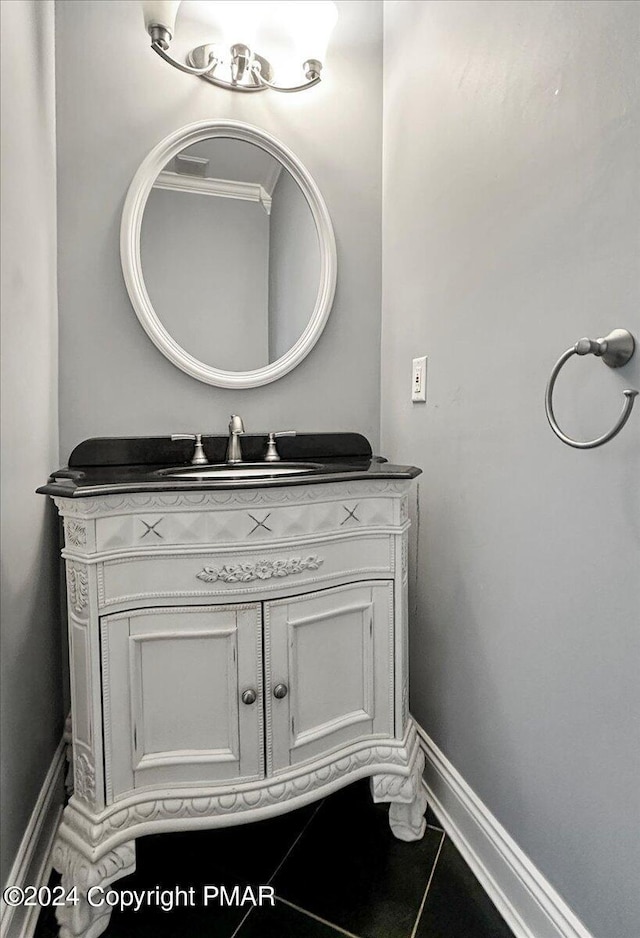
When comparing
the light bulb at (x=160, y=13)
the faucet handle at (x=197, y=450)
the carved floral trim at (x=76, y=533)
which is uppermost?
the light bulb at (x=160, y=13)

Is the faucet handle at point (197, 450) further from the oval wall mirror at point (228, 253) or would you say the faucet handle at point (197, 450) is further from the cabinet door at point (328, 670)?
the cabinet door at point (328, 670)

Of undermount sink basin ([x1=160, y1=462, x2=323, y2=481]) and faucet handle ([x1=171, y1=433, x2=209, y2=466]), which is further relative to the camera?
faucet handle ([x1=171, y1=433, x2=209, y2=466])

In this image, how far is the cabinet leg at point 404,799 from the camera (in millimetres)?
1104

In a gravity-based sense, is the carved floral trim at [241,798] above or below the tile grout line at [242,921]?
above

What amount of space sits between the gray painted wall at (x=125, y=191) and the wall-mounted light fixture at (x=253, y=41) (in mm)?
44

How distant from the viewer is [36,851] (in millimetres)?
1011

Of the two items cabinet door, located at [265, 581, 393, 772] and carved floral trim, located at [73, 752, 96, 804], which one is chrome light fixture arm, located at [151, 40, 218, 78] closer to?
cabinet door, located at [265, 581, 393, 772]

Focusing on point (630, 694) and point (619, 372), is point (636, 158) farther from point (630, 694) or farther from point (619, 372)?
point (630, 694)

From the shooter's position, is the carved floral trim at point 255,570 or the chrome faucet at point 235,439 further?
the chrome faucet at point 235,439

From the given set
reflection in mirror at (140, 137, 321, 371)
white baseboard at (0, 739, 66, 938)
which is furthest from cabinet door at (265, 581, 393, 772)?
reflection in mirror at (140, 137, 321, 371)

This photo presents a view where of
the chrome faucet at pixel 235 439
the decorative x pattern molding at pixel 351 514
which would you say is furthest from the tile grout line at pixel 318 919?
the chrome faucet at pixel 235 439

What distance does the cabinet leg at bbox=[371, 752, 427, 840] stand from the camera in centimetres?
110

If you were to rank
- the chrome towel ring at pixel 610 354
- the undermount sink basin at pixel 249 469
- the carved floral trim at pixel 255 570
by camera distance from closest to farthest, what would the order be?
the chrome towel ring at pixel 610 354, the carved floral trim at pixel 255 570, the undermount sink basin at pixel 249 469

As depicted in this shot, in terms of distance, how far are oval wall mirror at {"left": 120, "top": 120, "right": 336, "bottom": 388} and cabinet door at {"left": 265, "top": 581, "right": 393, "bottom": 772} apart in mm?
722
